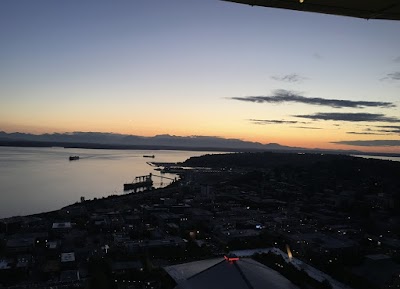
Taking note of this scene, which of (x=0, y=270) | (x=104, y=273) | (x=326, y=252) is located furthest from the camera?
(x=326, y=252)

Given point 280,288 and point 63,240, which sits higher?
point 280,288

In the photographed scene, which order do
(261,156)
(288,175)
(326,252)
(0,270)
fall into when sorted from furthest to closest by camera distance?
1. (261,156)
2. (288,175)
3. (326,252)
4. (0,270)

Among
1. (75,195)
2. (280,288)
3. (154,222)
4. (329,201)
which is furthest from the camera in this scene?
(75,195)

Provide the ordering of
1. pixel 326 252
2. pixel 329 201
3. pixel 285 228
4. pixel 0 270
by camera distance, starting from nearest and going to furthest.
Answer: pixel 0 270
pixel 326 252
pixel 285 228
pixel 329 201

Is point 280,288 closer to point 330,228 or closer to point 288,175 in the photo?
point 330,228

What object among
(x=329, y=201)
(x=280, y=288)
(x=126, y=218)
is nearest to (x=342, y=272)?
A: (x=280, y=288)

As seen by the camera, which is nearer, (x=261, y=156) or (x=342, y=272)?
(x=342, y=272)

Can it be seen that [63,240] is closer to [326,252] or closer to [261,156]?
[326,252]

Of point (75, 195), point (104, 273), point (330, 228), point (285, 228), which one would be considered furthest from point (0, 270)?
point (75, 195)

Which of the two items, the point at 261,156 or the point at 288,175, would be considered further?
the point at 261,156
